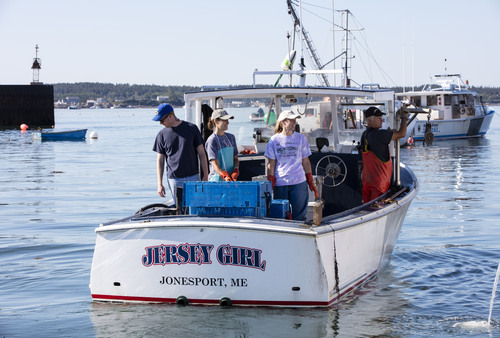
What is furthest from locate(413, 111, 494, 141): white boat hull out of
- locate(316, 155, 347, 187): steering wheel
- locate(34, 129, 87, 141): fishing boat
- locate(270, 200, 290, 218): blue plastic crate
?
locate(270, 200, 290, 218): blue plastic crate

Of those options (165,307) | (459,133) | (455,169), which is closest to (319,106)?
(165,307)

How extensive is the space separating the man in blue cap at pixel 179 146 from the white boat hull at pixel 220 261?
1.15m

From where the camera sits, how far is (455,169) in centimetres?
2670

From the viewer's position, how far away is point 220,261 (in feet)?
22.1

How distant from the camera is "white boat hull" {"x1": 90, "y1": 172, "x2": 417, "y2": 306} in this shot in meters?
6.62

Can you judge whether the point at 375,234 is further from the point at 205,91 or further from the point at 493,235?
the point at 493,235

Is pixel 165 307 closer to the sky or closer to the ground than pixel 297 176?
closer to the ground

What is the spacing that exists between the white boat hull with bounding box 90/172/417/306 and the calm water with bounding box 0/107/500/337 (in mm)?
200

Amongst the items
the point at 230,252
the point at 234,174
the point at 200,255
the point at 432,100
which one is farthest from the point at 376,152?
the point at 432,100

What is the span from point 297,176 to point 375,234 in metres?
1.21

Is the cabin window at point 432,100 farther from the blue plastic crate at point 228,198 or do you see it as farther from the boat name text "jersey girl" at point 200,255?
the boat name text "jersey girl" at point 200,255

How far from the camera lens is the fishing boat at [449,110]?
42688 millimetres

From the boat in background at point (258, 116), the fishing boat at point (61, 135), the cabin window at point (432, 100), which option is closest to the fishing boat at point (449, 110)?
the cabin window at point (432, 100)

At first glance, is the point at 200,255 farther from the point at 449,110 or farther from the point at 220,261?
the point at 449,110
